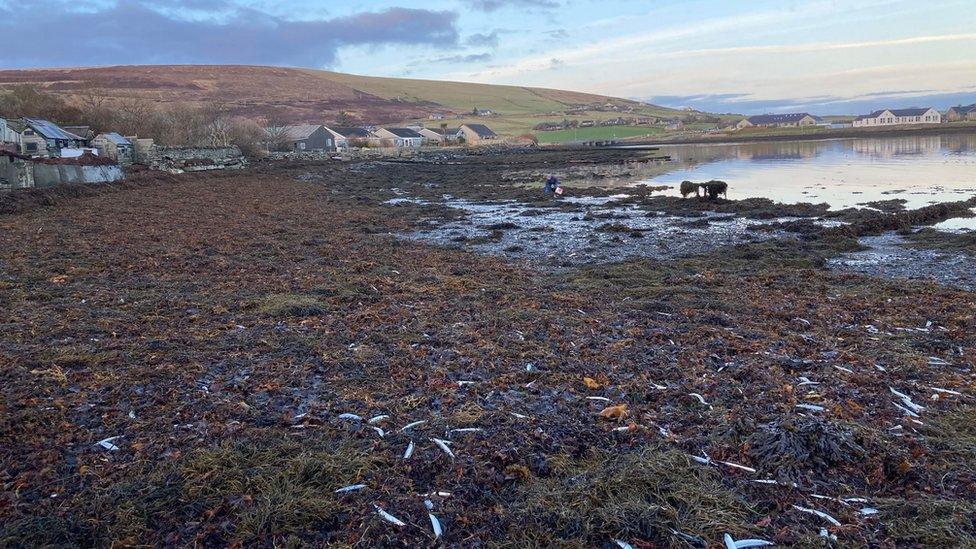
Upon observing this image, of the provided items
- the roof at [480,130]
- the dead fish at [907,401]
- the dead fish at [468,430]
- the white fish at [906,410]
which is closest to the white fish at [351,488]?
the dead fish at [468,430]

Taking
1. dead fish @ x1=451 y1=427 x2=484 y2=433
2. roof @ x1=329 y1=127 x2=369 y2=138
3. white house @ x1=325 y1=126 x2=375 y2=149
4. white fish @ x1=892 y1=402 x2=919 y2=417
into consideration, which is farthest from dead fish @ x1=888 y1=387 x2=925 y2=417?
roof @ x1=329 y1=127 x2=369 y2=138

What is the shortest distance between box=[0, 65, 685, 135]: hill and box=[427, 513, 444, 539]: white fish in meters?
112

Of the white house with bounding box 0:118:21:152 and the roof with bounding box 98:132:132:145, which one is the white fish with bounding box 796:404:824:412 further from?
the roof with bounding box 98:132:132:145

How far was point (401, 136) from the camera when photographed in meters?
107

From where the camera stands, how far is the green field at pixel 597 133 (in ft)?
399

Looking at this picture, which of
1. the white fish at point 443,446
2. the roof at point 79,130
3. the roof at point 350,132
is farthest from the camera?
the roof at point 350,132

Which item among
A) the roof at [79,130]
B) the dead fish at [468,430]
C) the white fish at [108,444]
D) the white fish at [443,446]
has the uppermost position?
the roof at [79,130]

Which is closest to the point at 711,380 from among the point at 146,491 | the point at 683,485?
the point at 683,485

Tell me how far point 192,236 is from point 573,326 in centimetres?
1142

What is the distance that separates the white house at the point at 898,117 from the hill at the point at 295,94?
62.3 m

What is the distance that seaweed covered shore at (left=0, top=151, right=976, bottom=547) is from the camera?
355 cm

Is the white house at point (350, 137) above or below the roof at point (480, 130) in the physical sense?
below

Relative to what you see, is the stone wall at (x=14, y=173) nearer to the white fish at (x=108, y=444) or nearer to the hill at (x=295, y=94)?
the white fish at (x=108, y=444)

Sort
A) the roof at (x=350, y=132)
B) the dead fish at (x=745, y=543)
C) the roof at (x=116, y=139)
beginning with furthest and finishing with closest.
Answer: the roof at (x=350, y=132)
the roof at (x=116, y=139)
the dead fish at (x=745, y=543)
